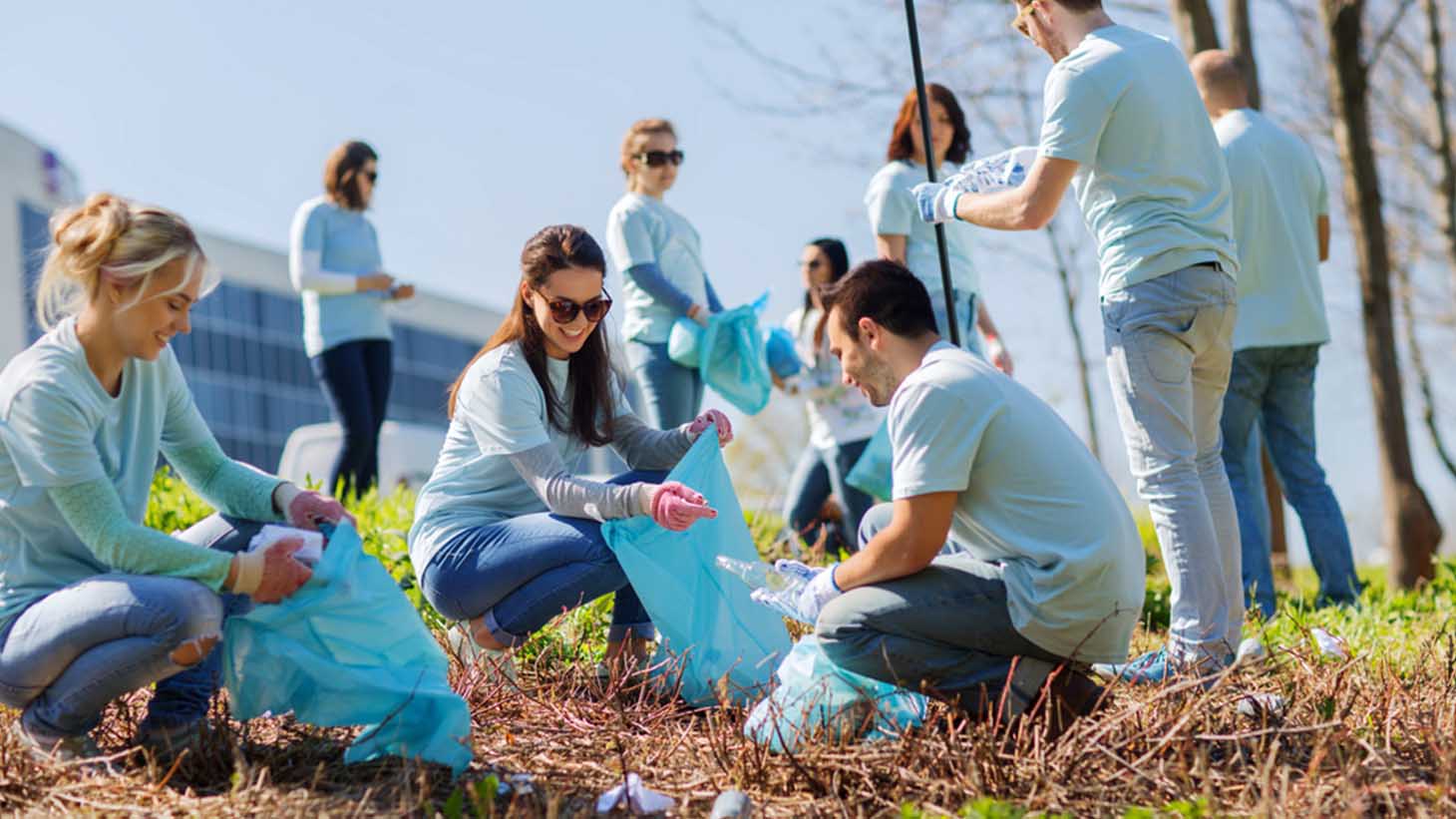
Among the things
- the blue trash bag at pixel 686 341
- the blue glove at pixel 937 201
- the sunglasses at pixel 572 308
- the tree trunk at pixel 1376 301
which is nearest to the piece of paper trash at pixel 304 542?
the sunglasses at pixel 572 308

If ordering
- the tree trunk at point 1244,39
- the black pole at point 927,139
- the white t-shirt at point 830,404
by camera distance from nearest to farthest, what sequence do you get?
1. the black pole at point 927,139
2. the white t-shirt at point 830,404
3. the tree trunk at point 1244,39

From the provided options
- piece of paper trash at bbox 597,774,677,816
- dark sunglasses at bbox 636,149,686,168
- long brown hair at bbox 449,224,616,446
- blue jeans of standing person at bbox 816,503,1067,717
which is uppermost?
dark sunglasses at bbox 636,149,686,168

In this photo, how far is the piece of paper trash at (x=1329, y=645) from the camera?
4.02 m

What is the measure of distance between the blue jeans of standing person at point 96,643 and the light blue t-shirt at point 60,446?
3.9 inches

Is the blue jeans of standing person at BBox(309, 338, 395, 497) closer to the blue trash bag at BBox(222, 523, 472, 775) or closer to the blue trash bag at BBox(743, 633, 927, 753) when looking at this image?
the blue trash bag at BBox(222, 523, 472, 775)

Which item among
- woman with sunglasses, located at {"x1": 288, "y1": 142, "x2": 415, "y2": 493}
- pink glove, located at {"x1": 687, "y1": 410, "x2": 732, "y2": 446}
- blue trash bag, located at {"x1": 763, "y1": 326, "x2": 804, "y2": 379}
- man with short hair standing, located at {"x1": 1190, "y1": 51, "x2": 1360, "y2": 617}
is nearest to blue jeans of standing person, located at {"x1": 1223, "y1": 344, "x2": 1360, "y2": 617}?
man with short hair standing, located at {"x1": 1190, "y1": 51, "x2": 1360, "y2": 617}

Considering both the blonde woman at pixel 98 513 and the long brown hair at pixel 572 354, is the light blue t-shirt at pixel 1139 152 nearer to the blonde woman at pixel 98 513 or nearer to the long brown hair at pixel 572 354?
the long brown hair at pixel 572 354

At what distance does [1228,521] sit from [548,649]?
5.92 ft

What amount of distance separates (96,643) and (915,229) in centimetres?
333

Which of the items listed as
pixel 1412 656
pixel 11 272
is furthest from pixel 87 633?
pixel 11 272

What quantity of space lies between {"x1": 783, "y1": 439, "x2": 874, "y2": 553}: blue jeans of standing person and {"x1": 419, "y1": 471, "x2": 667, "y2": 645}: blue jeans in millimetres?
2514

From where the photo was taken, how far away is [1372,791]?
2.69 meters

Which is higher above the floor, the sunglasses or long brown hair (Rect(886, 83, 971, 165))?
long brown hair (Rect(886, 83, 971, 165))

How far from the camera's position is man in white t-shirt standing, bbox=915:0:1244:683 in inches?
138
